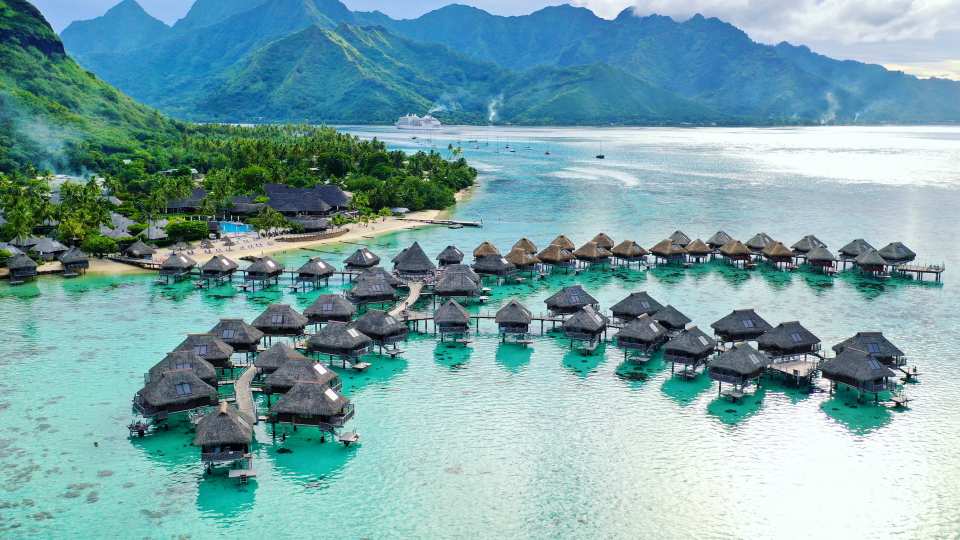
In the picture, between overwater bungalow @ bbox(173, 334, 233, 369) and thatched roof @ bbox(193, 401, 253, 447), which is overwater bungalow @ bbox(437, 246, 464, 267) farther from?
thatched roof @ bbox(193, 401, 253, 447)

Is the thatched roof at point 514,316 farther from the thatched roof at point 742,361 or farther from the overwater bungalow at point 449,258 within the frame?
the overwater bungalow at point 449,258

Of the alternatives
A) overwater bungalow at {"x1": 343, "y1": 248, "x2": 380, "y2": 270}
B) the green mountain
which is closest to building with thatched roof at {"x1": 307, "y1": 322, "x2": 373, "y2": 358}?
overwater bungalow at {"x1": 343, "y1": 248, "x2": 380, "y2": 270}

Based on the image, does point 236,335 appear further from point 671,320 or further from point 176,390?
point 671,320

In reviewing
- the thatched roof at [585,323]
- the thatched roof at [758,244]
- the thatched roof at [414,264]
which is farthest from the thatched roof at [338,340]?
the thatched roof at [758,244]

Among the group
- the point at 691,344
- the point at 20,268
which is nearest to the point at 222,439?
the point at 691,344

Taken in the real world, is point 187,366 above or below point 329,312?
below

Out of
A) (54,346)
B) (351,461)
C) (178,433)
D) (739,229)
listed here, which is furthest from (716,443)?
(739,229)

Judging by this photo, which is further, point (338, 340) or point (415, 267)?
point (415, 267)
